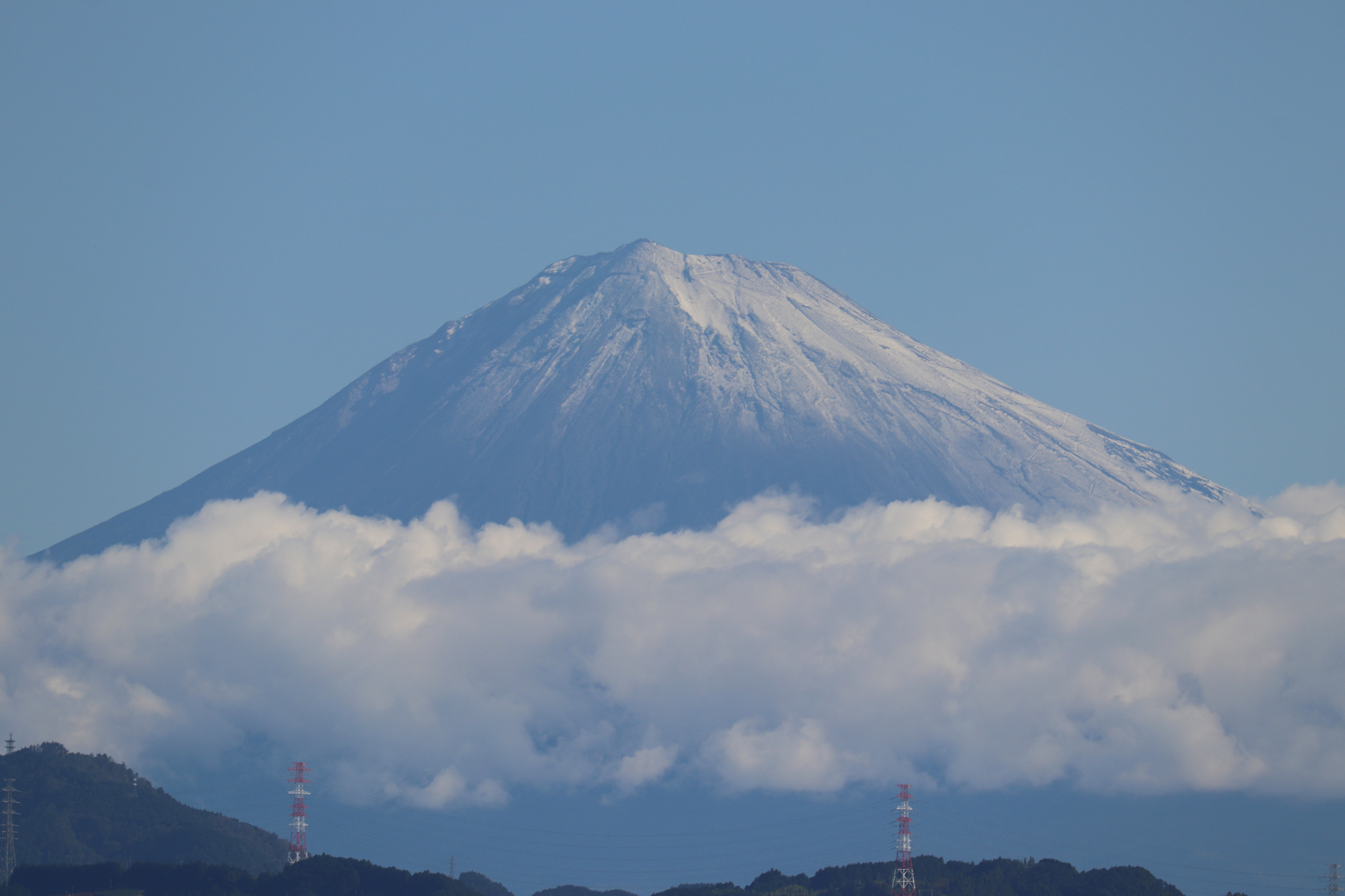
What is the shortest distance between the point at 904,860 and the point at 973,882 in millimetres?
12296

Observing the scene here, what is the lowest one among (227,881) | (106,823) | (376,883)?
(227,881)

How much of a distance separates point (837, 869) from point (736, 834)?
102417mm

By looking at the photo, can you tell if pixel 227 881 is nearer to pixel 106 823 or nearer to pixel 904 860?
pixel 904 860

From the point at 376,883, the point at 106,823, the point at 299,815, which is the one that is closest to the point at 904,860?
the point at 376,883

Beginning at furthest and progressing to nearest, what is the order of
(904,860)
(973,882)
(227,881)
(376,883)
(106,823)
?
(106,823) < (973,882) < (376,883) < (227,881) < (904,860)

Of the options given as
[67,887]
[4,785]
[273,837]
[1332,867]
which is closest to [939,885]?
[1332,867]

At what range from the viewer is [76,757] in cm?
13338

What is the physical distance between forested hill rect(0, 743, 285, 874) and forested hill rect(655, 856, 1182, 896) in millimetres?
A: 38789

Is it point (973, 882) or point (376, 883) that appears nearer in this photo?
point (376, 883)

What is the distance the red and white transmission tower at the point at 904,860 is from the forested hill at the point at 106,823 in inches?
2022

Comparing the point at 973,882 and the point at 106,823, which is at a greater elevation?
the point at 106,823

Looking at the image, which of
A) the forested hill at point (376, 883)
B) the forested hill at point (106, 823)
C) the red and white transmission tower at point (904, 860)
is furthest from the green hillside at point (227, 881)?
the forested hill at point (106, 823)

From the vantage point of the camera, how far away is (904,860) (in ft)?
258

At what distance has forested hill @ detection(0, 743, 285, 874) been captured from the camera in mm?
116750
